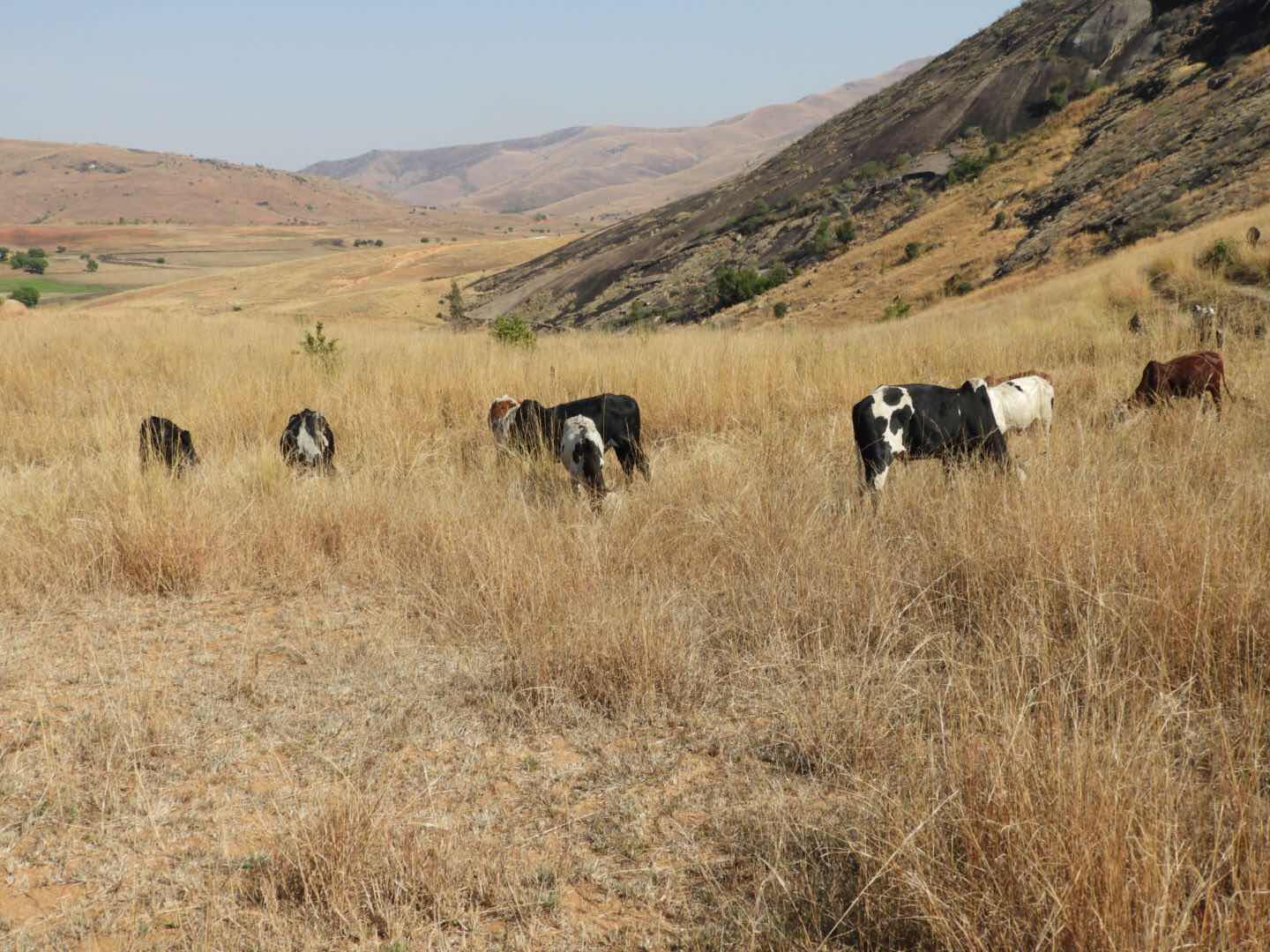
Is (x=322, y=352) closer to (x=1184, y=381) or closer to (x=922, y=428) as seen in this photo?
(x=922, y=428)

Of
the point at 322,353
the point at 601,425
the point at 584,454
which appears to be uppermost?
the point at 322,353

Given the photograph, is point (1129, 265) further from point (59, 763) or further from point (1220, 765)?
point (59, 763)

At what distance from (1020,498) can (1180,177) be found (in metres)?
26.7

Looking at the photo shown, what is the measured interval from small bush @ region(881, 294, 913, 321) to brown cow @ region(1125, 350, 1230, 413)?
57.4ft

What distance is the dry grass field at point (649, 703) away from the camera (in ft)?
6.51

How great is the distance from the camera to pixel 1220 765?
2.26 meters

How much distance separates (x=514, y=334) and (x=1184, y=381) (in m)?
8.94

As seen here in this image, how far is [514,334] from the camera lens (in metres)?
12.9

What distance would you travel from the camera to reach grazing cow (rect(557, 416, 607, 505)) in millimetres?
5422

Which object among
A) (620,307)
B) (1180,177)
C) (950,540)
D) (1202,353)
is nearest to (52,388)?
(950,540)

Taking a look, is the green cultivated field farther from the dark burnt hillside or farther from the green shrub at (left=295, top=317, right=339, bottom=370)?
the green shrub at (left=295, top=317, right=339, bottom=370)

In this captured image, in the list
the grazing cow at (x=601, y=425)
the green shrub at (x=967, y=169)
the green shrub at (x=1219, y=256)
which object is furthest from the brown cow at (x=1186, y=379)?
the green shrub at (x=967, y=169)

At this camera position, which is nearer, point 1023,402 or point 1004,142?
point 1023,402

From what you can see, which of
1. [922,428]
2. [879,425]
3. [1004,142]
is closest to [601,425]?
[879,425]
